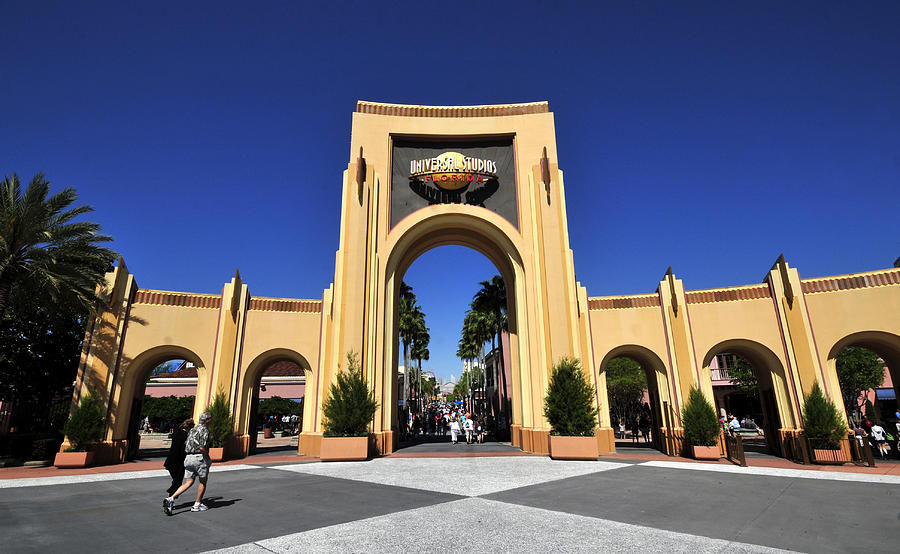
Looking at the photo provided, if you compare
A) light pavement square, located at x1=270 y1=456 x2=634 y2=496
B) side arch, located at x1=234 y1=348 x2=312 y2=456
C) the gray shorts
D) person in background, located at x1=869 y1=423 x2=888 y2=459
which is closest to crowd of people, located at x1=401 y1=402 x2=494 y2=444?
light pavement square, located at x1=270 y1=456 x2=634 y2=496

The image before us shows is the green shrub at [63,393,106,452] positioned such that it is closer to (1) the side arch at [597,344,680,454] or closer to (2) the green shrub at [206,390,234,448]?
(2) the green shrub at [206,390,234,448]

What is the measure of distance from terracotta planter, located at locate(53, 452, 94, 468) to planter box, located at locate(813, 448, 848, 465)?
28556mm

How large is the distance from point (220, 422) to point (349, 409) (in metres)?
5.52

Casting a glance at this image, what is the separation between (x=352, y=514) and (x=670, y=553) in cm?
524

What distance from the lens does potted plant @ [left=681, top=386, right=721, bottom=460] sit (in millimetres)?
17703

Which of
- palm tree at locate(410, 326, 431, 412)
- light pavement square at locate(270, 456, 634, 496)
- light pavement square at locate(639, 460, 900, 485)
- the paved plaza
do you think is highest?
palm tree at locate(410, 326, 431, 412)

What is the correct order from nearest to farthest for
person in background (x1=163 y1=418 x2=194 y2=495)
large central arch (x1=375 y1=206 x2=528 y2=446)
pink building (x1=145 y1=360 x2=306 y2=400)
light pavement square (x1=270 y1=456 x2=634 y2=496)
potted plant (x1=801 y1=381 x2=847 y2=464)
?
person in background (x1=163 y1=418 x2=194 y2=495), light pavement square (x1=270 y1=456 x2=634 y2=496), potted plant (x1=801 y1=381 x2=847 y2=464), large central arch (x1=375 y1=206 x2=528 y2=446), pink building (x1=145 y1=360 x2=306 y2=400)

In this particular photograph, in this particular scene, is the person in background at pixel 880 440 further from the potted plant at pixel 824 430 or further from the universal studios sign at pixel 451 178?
the universal studios sign at pixel 451 178

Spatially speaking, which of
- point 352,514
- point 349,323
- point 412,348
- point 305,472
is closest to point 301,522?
point 352,514

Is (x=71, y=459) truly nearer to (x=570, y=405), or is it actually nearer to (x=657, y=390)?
(x=570, y=405)

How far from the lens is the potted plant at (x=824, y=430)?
16484 millimetres

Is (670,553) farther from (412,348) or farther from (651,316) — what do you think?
(412,348)

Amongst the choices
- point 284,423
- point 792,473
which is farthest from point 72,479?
point 284,423

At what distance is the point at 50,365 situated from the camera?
22672mm
